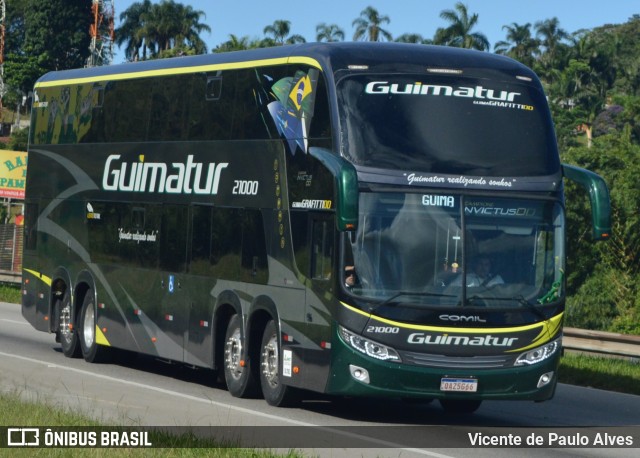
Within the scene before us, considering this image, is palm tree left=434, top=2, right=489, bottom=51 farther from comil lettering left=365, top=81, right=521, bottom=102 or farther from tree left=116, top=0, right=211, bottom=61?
comil lettering left=365, top=81, right=521, bottom=102

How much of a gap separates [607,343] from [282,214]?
28.1 feet

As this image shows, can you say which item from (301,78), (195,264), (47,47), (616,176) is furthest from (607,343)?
(47,47)

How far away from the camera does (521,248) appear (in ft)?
49.0

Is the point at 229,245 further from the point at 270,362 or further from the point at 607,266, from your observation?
the point at 607,266

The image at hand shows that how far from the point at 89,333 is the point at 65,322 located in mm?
993

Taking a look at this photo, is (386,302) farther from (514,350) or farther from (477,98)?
(477,98)

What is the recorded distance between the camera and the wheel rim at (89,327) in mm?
21930

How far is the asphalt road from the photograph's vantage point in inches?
533

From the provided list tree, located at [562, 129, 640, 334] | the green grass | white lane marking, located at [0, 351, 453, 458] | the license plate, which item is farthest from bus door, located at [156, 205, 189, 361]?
tree, located at [562, 129, 640, 334]

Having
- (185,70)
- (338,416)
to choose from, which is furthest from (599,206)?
(185,70)

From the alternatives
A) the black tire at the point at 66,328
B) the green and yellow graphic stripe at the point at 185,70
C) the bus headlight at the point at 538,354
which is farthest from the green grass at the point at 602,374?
the black tire at the point at 66,328

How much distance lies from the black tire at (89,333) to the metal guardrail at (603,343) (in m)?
7.58

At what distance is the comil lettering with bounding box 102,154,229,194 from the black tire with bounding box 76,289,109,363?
1.88 m

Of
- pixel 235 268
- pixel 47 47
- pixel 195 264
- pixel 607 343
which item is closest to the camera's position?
pixel 235 268
